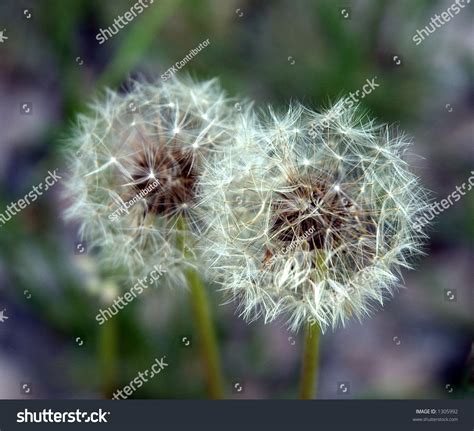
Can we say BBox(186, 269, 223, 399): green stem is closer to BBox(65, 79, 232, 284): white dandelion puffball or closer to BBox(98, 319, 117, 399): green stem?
BBox(65, 79, 232, 284): white dandelion puffball

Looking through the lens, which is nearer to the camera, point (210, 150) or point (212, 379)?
point (210, 150)

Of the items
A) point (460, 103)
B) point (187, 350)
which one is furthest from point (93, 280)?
point (460, 103)

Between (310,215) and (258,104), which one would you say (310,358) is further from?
(258,104)

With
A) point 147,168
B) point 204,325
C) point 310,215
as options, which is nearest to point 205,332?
point 204,325

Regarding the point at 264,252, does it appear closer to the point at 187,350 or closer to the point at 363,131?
the point at 363,131

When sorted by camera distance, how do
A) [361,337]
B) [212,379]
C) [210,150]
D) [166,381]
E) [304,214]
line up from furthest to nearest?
1. [361,337]
2. [166,381]
3. [212,379]
4. [210,150]
5. [304,214]

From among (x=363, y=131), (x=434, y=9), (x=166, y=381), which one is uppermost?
(x=363, y=131)

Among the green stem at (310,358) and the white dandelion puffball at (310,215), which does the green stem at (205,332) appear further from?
the green stem at (310,358)
